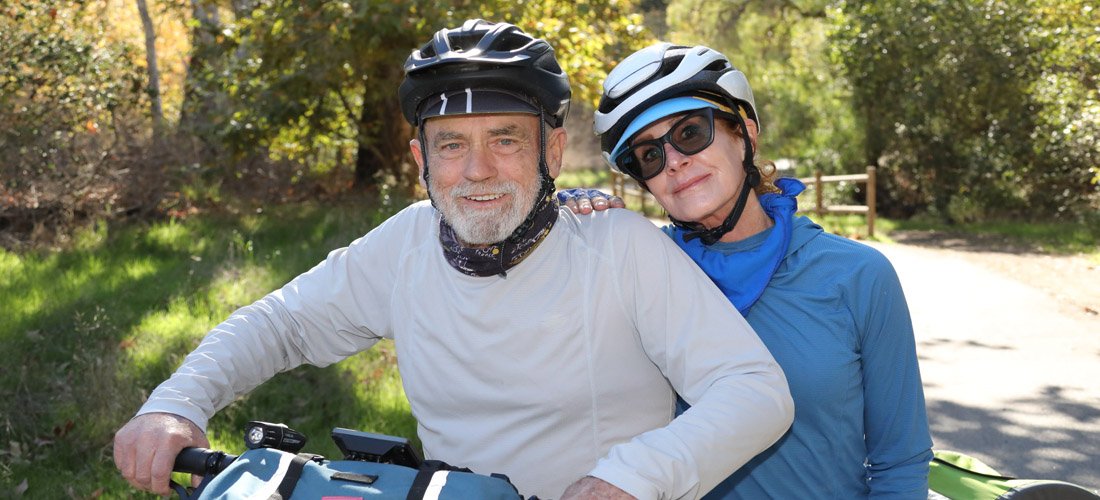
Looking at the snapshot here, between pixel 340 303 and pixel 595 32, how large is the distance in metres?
12.1

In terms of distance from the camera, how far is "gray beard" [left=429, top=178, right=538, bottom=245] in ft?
9.62

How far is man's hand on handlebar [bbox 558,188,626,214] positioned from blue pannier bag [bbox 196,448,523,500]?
40.6 inches

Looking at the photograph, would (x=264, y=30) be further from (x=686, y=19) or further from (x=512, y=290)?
(x=686, y=19)

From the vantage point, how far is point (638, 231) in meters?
2.88

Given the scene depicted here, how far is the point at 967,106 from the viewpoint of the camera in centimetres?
2231

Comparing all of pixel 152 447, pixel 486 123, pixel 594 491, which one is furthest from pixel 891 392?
A: pixel 152 447

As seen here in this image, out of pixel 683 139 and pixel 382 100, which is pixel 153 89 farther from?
pixel 683 139

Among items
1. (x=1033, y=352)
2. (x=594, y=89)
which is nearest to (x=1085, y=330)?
(x=1033, y=352)

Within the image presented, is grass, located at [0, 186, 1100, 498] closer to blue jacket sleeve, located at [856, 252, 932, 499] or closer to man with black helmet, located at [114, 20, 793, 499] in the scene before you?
man with black helmet, located at [114, 20, 793, 499]

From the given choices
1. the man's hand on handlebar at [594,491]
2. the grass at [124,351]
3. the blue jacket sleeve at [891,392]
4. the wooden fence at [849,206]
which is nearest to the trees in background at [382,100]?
the grass at [124,351]

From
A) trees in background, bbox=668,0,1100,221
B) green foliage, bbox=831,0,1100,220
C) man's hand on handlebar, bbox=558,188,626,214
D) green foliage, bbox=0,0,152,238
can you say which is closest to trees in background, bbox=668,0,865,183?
trees in background, bbox=668,0,1100,221

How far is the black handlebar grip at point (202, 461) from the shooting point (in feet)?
8.34

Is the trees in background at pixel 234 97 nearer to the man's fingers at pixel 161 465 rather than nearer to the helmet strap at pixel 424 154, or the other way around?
the helmet strap at pixel 424 154

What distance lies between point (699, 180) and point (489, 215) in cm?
72
